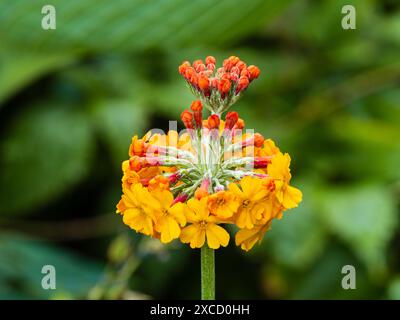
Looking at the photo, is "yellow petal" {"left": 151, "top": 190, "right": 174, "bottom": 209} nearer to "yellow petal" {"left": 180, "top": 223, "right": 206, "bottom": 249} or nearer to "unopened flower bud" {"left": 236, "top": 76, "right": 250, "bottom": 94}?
"yellow petal" {"left": 180, "top": 223, "right": 206, "bottom": 249}

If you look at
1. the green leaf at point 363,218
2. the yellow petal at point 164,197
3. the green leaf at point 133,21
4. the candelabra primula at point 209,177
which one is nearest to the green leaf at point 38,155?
the green leaf at point 363,218

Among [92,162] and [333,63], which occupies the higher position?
[333,63]

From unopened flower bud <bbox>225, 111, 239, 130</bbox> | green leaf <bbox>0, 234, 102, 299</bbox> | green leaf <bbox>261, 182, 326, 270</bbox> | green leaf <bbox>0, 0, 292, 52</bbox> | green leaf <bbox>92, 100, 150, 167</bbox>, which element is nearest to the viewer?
unopened flower bud <bbox>225, 111, 239, 130</bbox>

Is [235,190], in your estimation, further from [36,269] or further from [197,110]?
[36,269]

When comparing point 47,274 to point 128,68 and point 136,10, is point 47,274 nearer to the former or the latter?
point 128,68

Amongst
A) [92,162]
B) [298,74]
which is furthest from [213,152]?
[298,74]

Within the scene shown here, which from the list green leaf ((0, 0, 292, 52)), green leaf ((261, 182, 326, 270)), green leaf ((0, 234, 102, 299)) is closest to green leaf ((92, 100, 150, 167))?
green leaf ((0, 234, 102, 299))
